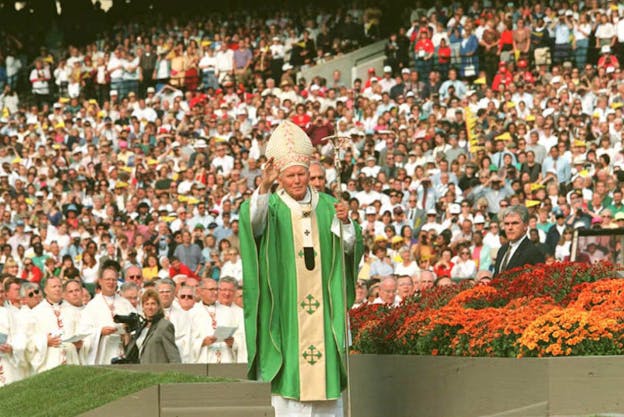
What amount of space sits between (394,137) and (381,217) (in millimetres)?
4403

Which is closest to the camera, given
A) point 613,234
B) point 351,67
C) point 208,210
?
point 613,234

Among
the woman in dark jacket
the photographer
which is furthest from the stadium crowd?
the woman in dark jacket

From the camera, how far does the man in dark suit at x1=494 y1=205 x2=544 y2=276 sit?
15109 mm

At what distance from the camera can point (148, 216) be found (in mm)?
30969

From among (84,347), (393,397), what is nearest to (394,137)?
(84,347)

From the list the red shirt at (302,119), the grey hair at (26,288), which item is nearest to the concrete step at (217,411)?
the grey hair at (26,288)

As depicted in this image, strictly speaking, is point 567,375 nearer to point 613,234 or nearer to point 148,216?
point 613,234

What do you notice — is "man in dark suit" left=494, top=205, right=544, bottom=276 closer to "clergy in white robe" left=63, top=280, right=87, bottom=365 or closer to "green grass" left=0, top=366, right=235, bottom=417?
"green grass" left=0, top=366, right=235, bottom=417

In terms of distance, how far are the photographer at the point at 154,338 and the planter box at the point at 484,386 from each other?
223 centimetres

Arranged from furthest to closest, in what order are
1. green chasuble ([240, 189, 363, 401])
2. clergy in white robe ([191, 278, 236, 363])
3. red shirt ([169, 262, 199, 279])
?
red shirt ([169, 262, 199, 279]), clergy in white robe ([191, 278, 236, 363]), green chasuble ([240, 189, 363, 401])

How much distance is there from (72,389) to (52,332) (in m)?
6.07

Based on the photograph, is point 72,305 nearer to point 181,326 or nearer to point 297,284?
point 181,326

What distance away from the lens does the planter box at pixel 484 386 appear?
11375 millimetres

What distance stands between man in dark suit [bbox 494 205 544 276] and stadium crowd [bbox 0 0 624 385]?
5.38 feet
